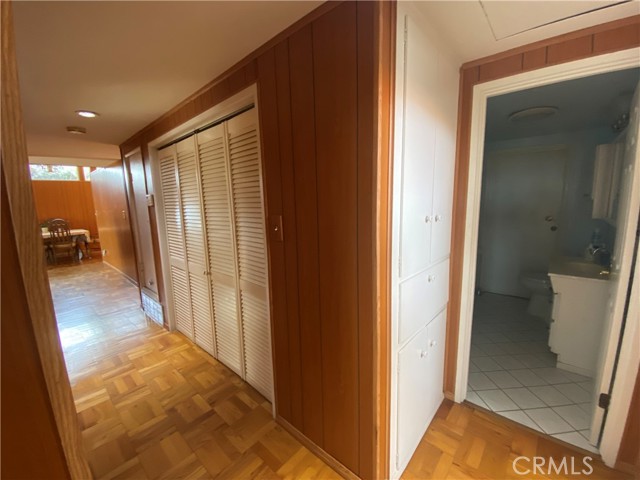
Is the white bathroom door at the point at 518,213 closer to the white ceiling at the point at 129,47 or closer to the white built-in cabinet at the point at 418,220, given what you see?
the white built-in cabinet at the point at 418,220

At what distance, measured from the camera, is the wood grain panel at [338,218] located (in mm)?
1062

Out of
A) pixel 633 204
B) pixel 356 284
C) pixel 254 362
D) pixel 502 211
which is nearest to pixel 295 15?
pixel 356 284

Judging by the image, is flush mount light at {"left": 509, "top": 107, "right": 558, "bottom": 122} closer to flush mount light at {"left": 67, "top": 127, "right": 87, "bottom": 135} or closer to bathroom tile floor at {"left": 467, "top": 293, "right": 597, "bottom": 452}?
bathroom tile floor at {"left": 467, "top": 293, "right": 597, "bottom": 452}

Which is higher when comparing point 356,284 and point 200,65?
point 200,65

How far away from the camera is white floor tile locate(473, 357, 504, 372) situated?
84.5 inches

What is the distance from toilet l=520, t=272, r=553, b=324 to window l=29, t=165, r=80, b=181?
10.2m

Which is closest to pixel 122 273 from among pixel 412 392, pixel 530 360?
pixel 412 392

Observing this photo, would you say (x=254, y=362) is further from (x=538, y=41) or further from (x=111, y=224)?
(x=111, y=224)

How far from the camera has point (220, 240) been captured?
2.07 meters

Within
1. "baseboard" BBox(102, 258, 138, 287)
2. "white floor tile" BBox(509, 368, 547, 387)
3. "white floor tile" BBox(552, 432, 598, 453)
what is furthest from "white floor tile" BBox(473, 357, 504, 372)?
"baseboard" BBox(102, 258, 138, 287)

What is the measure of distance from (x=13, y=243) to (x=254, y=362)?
187 centimetres

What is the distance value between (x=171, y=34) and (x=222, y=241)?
1.28 meters

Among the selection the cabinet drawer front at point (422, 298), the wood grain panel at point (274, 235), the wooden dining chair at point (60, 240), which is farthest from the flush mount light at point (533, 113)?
the wooden dining chair at point (60, 240)

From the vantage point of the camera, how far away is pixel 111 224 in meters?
5.50
